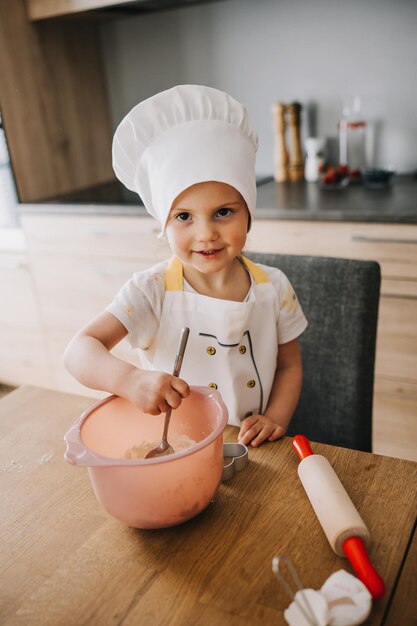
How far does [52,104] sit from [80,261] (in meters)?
0.75

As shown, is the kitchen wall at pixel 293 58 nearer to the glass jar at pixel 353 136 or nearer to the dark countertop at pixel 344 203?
the glass jar at pixel 353 136

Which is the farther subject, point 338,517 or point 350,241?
point 350,241

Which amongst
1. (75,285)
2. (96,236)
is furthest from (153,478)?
(75,285)

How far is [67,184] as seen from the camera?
2586 millimetres

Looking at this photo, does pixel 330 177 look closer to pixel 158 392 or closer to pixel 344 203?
pixel 344 203

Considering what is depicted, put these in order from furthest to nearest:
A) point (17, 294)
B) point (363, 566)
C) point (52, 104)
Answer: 1. point (17, 294)
2. point (52, 104)
3. point (363, 566)

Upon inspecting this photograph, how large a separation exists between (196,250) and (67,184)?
6.19 feet

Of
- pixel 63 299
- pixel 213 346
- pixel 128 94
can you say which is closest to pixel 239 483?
pixel 213 346

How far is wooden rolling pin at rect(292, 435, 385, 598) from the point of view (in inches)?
21.7

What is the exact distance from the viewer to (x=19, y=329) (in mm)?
2660

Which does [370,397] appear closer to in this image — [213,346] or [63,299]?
[213,346]

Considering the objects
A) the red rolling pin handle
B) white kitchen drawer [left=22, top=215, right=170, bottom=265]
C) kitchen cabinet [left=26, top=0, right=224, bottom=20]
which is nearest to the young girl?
the red rolling pin handle

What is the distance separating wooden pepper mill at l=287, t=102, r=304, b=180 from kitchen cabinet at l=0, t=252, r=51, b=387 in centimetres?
122

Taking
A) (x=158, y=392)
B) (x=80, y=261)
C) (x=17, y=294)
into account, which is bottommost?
(x=17, y=294)
